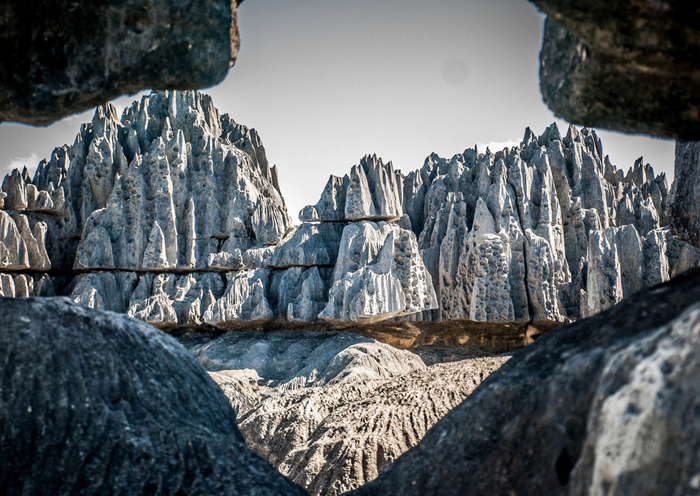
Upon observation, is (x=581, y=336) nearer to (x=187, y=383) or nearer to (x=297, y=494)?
(x=297, y=494)

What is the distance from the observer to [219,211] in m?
21.4

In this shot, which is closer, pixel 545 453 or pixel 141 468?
pixel 545 453

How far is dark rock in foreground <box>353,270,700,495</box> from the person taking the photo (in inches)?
59.5

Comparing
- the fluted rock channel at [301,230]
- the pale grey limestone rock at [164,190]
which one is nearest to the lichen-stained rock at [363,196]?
the fluted rock channel at [301,230]


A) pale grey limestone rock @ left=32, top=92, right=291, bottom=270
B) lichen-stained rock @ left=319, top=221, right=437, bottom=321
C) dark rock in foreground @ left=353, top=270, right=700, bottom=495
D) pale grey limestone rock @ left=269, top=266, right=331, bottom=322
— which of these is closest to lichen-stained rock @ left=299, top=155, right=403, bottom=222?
lichen-stained rock @ left=319, top=221, right=437, bottom=321

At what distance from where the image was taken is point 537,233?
18312mm

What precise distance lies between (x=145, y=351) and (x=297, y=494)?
1.20 m

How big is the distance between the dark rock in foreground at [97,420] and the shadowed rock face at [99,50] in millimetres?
1136

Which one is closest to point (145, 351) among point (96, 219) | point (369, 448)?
point (369, 448)

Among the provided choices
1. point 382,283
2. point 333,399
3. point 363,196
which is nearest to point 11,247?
point 363,196

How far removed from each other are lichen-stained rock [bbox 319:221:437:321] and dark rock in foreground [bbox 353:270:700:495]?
13.7m

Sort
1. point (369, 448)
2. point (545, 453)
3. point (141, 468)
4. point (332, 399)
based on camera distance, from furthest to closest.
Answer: point (332, 399) < point (369, 448) < point (141, 468) < point (545, 453)

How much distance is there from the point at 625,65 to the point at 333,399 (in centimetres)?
1023

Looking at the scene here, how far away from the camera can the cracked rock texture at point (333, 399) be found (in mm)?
8719
